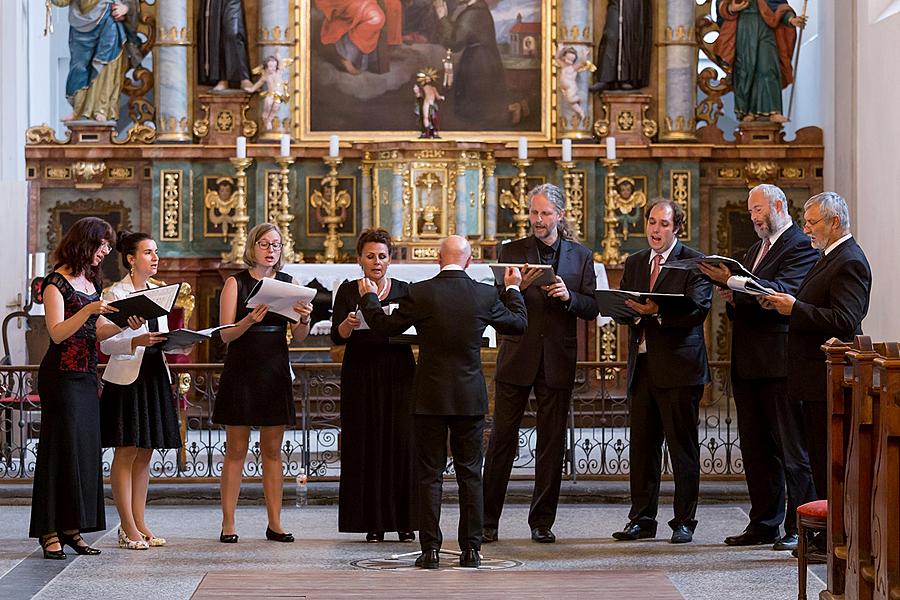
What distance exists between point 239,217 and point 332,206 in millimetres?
903

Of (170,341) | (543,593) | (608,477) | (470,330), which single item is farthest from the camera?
(608,477)

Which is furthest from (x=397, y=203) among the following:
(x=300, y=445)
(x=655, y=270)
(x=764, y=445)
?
(x=764, y=445)

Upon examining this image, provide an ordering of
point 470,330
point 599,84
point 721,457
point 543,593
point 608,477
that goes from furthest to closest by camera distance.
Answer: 1. point 599,84
2. point 721,457
3. point 608,477
4. point 470,330
5. point 543,593

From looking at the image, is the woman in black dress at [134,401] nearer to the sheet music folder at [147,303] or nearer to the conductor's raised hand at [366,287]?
the sheet music folder at [147,303]

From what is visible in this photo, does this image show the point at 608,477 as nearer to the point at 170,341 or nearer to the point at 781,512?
the point at 781,512

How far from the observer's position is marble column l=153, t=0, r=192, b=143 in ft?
45.3

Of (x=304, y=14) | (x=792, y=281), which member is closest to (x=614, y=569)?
(x=792, y=281)

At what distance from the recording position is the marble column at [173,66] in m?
13.8

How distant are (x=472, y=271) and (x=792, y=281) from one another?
3842 mm

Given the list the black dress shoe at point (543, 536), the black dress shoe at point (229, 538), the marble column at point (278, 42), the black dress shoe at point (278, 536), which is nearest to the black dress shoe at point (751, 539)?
the black dress shoe at point (543, 536)

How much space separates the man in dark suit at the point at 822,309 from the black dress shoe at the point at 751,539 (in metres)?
0.58

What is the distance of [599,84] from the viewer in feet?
45.5

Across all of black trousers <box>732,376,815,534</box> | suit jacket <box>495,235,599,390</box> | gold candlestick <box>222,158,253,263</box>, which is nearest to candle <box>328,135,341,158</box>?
gold candlestick <box>222,158,253,263</box>

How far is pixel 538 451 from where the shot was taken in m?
7.59
